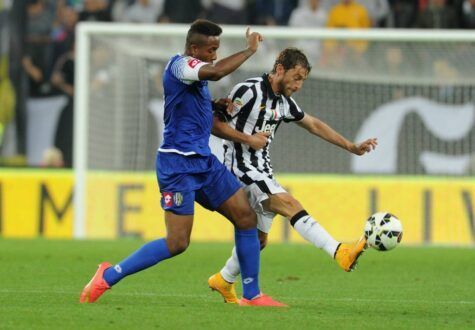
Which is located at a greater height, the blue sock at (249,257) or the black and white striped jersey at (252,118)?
the black and white striped jersey at (252,118)

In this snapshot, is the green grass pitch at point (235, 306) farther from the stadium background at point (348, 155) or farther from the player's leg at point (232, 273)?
the stadium background at point (348, 155)

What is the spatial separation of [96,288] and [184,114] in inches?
55.2

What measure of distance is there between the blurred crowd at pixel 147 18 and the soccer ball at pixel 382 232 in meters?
9.68

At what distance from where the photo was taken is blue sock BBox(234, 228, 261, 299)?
30.0 ft

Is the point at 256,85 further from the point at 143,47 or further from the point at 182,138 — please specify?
the point at 143,47

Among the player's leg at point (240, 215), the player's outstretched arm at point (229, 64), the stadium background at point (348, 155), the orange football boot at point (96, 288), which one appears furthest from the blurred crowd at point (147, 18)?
the player's outstretched arm at point (229, 64)

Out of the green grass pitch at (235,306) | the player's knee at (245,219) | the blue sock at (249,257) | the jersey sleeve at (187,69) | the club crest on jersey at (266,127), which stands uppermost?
the jersey sleeve at (187,69)

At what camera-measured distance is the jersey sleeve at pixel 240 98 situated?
9484mm

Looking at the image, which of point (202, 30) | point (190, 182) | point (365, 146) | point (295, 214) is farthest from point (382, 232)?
point (202, 30)

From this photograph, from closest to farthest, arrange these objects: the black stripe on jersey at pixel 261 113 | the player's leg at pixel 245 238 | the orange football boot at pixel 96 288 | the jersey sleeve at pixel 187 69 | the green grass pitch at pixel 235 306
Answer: the green grass pitch at pixel 235 306 → the jersey sleeve at pixel 187 69 → the orange football boot at pixel 96 288 → the player's leg at pixel 245 238 → the black stripe on jersey at pixel 261 113

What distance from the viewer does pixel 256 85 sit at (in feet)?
31.4

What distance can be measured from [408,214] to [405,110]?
140 cm

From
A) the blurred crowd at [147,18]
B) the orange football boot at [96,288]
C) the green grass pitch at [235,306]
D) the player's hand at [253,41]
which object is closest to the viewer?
the green grass pitch at [235,306]

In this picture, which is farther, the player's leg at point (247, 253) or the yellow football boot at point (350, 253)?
the player's leg at point (247, 253)
